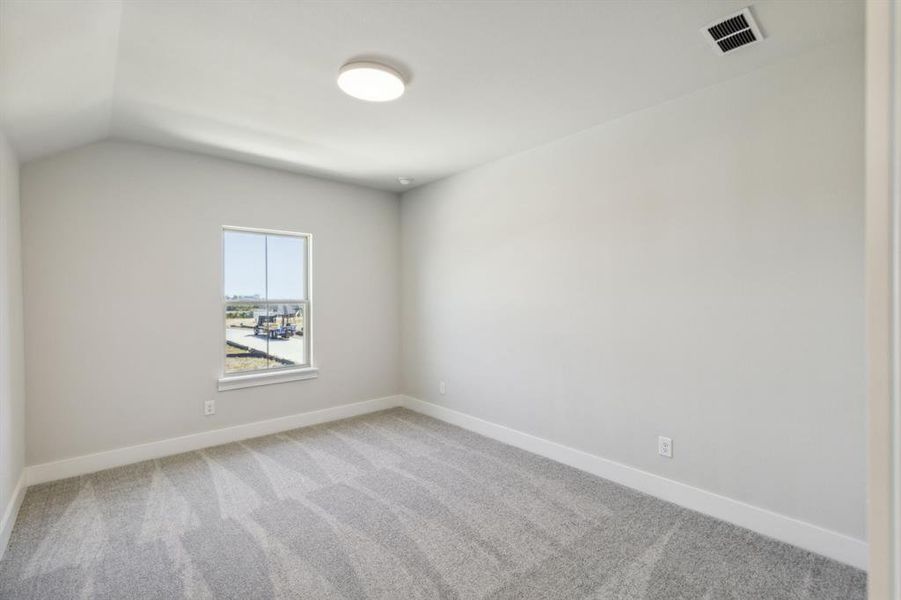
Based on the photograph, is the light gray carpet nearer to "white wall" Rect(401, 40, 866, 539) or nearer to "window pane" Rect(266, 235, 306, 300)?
"white wall" Rect(401, 40, 866, 539)

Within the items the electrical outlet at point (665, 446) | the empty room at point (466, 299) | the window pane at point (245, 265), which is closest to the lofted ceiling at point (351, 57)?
the empty room at point (466, 299)

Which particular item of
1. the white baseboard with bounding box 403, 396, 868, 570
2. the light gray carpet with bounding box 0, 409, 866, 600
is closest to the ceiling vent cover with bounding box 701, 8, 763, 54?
the white baseboard with bounding box 403, 396, 868, 570

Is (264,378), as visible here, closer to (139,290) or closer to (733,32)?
(139,290)

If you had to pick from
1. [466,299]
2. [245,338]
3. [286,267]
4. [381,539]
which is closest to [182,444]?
[245,338]

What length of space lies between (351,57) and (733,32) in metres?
1.88

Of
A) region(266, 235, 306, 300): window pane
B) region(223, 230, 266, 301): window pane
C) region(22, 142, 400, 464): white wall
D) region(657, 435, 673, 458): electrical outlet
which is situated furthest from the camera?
region(266, 235, 306, 300): window pane

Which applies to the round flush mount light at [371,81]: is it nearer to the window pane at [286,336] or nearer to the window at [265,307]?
the window at [265,307]

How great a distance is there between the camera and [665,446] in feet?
9.09

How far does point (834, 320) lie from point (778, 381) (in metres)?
0.41

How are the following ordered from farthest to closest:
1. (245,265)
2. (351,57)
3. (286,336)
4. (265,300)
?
(286,336) → (265,300) → (245,265) → (351,57)

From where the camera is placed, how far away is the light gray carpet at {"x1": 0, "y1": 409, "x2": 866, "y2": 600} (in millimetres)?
1975

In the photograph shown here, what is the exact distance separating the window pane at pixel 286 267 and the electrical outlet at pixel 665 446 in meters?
3.47

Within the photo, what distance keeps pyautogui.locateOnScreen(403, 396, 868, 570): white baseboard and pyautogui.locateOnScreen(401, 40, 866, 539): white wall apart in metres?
0.05

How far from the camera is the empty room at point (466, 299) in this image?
203 centimetres
